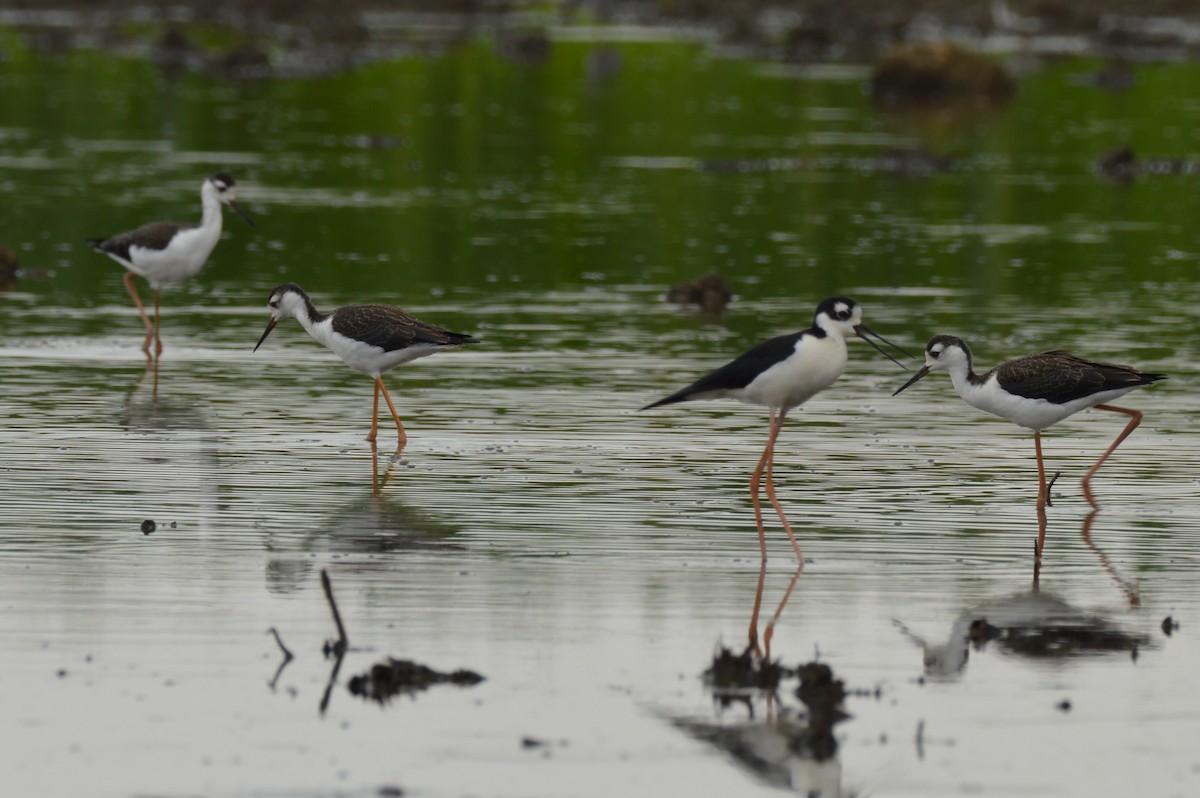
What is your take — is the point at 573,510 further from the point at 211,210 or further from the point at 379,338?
the point at 211,210

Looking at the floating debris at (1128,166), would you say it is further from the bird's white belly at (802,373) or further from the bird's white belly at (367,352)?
the bird's white belly at (802,373)

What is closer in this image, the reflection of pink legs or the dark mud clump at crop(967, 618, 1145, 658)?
the dark mud clump at crop(967, 618, 1145, 658)

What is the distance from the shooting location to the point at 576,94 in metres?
58.4

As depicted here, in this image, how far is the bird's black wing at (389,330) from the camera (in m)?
16.1

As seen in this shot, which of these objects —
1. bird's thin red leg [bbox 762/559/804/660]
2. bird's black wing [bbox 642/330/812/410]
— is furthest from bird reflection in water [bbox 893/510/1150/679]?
bird's black wing [bbox 642/330/812/410]

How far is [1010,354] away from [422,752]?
41.1ft

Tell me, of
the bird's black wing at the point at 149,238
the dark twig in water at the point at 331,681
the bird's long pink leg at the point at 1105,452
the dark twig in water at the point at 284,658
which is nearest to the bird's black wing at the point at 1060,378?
the bird's long pink leg at the point at 1105,452

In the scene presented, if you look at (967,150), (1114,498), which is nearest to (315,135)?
(967,150)

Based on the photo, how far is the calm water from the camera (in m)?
8.98

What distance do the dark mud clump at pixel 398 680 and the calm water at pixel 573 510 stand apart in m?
0.12

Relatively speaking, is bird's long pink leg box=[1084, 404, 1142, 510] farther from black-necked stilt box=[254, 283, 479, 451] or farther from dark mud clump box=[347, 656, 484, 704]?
dark mud clump box=[347, 656, 484, 704]

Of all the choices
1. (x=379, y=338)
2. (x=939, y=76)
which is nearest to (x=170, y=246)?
(x=379, y=338)

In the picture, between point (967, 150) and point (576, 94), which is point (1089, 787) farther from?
point (576, 94)

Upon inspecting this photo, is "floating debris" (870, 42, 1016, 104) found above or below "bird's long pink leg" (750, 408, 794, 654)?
above
